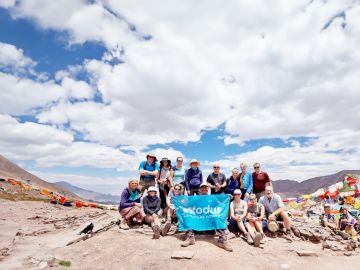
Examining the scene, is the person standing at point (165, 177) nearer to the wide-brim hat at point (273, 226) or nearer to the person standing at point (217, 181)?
the person standing at point (217, 181)

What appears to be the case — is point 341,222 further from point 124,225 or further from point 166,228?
point 124,225

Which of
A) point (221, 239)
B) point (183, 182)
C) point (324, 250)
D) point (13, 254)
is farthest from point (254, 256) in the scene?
point (13, 254)

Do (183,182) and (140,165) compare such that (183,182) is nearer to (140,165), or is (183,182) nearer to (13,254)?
(140,165)

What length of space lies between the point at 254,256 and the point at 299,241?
2.82m

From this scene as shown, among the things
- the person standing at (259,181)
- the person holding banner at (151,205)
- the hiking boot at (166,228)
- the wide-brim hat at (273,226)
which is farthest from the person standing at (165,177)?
the wide-brim hat at (273,226)

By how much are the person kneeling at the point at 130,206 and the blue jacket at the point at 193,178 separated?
2108 millimetres

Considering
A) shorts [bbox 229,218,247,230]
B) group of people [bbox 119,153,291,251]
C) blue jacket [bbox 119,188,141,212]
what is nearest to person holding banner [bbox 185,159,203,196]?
group of people [bbox 119,153,291,251]

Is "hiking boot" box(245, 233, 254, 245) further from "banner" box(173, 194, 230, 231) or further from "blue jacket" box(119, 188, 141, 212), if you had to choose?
"blue jacket" box(119, 188, 141, 212)

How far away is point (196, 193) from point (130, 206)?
2.79 meters

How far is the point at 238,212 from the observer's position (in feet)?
37.5

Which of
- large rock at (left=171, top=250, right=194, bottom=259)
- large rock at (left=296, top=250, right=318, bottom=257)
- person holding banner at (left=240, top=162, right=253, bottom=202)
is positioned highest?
person holding banner at (left=240, top=162, right=253, bottom=202)

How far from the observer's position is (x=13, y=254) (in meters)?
11.3

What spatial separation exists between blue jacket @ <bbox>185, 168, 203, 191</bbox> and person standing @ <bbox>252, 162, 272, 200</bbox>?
2439 millimetres

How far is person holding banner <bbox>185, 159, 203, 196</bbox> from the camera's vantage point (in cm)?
1214
